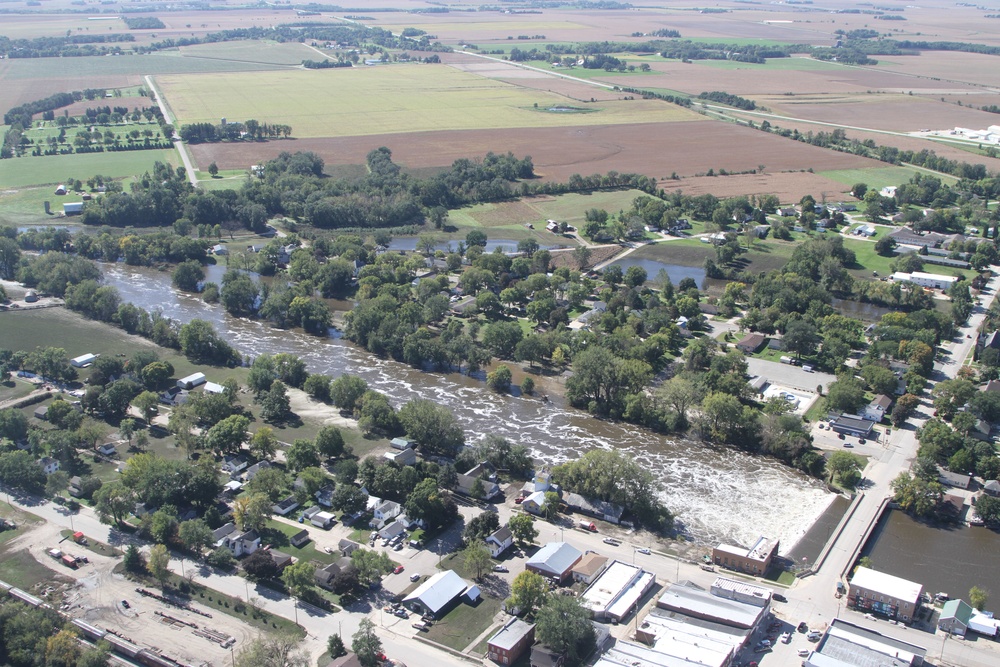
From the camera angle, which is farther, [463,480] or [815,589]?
[463,480]

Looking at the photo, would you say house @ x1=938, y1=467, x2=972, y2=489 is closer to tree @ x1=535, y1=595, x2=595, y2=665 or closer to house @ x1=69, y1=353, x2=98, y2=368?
tree @ x1=535, y1=595, x2=595, y2=665

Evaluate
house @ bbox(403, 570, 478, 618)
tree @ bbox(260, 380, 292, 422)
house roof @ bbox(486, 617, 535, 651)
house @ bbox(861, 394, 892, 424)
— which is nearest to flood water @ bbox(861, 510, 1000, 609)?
house @ bbox(861, 394, 892, 424)

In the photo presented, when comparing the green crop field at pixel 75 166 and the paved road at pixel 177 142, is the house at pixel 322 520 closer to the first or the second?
the paved road at pixel 177 142

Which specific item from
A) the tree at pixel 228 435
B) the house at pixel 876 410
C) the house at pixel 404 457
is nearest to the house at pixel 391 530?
the house at pixel 404 457

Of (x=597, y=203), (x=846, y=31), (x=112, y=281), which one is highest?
(x=846, y=31)

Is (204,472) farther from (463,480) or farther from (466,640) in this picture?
(466,640)

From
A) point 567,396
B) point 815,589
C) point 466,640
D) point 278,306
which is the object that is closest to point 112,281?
point 278,306
